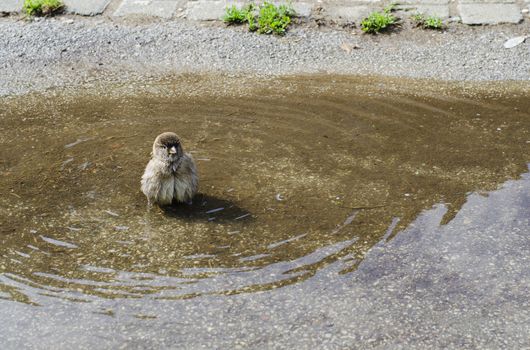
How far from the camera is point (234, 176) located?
6371mm

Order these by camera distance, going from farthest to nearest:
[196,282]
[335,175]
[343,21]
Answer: [343,21]
[335,175]
[196,282]

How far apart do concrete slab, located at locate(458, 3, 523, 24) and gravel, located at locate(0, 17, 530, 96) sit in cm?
15

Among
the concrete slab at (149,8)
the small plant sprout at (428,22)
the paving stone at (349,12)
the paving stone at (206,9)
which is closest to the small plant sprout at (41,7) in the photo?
the concrete slab at (149,8)

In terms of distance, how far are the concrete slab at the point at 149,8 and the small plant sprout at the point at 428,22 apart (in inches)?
118

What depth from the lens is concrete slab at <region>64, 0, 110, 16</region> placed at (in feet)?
31.9

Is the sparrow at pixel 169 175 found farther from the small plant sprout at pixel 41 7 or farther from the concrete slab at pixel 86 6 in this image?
the small plant sprout at pixel 41 7

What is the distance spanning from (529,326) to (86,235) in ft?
9.97

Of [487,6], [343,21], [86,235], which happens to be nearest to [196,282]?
[86,235]

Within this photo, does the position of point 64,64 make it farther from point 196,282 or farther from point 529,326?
point 529,326

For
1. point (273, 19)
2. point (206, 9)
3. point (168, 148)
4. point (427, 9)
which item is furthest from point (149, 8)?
point (168, 148)

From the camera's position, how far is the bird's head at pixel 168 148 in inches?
227

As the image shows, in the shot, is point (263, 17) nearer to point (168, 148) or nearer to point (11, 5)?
point (11, 5)

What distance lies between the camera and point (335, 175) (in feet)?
20.9

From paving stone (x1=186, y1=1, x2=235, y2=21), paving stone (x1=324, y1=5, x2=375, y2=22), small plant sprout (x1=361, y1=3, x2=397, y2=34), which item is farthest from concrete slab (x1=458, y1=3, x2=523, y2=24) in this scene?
paving stone (x1=186, y1=1, x2=235, y2=21)
